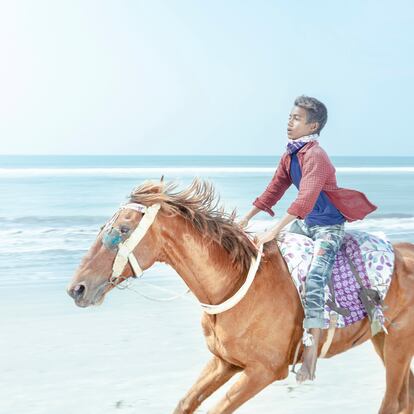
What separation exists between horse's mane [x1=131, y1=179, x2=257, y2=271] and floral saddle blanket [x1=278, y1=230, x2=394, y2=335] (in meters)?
0.25

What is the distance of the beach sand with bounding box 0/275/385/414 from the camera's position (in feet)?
15.4

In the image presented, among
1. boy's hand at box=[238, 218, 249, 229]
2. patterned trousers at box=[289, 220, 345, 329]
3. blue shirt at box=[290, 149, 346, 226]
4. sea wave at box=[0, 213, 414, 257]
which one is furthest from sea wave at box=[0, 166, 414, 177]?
patterned trousers at box=[289, 220, 345, 329]

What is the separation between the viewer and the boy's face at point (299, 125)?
378 cm

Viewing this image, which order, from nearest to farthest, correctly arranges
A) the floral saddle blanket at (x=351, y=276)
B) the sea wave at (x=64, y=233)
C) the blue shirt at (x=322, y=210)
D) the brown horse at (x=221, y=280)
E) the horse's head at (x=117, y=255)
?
the horse's head at (x=117, y=255)
the brown horse at (x=221, y=280)
the floral saddle blanket at (x=351, y=276)
the blue shirt at (x=322, y=210)
the sea wave at (x=64, y=233)

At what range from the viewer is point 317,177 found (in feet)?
11.9

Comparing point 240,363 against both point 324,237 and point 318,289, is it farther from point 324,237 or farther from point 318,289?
point 324,237

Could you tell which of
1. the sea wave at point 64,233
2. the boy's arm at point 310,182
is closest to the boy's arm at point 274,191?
the boy's arm at point 310,182

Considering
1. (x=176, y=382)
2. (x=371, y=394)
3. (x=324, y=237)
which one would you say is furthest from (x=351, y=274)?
(x=176, y=382)

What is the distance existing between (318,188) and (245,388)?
1037mm

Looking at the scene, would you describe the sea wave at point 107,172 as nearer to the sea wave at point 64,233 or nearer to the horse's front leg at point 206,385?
the sea wave at point 64,233

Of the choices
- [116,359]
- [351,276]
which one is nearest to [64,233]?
[116,359]

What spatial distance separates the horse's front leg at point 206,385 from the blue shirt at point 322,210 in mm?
901

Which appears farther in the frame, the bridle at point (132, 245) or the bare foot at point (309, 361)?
the bare foot at point (309, 361)

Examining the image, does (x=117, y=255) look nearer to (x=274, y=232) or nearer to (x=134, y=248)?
(x=134, y=248)
